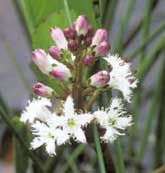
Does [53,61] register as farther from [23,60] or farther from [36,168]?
[23,60]

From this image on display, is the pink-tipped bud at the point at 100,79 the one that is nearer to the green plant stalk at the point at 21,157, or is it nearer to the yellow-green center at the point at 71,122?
the yellow-green center at the point at 71,122

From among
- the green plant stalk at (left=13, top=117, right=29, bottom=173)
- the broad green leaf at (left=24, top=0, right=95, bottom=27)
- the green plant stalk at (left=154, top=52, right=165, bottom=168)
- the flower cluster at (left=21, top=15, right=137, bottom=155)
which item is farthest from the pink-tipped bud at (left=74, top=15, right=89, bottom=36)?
the green plant stalk at (left=154, top=52, right=165, bottom=168)

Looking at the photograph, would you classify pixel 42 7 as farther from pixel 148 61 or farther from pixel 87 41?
pixel 148 61

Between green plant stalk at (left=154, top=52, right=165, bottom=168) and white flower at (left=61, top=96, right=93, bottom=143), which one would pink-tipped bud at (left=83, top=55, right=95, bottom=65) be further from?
green plant stalk at (left=154, top=52, right=165, bottom=168)

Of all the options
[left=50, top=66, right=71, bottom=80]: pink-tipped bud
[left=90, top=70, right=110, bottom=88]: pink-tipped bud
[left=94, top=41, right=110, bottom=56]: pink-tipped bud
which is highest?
[left=94, top=41, right=110, bottom=56]: pink-tipped bud

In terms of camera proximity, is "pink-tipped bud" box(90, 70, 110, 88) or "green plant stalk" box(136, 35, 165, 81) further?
"green plant stalk" box(136, 35, 165, 81)

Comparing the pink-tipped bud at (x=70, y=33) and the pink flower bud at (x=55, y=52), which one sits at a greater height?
the pink-tipped bud at (x=70, y=33)

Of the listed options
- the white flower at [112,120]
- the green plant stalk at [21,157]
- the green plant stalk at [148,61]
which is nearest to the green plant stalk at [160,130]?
the green plant stalk at [148,61]
